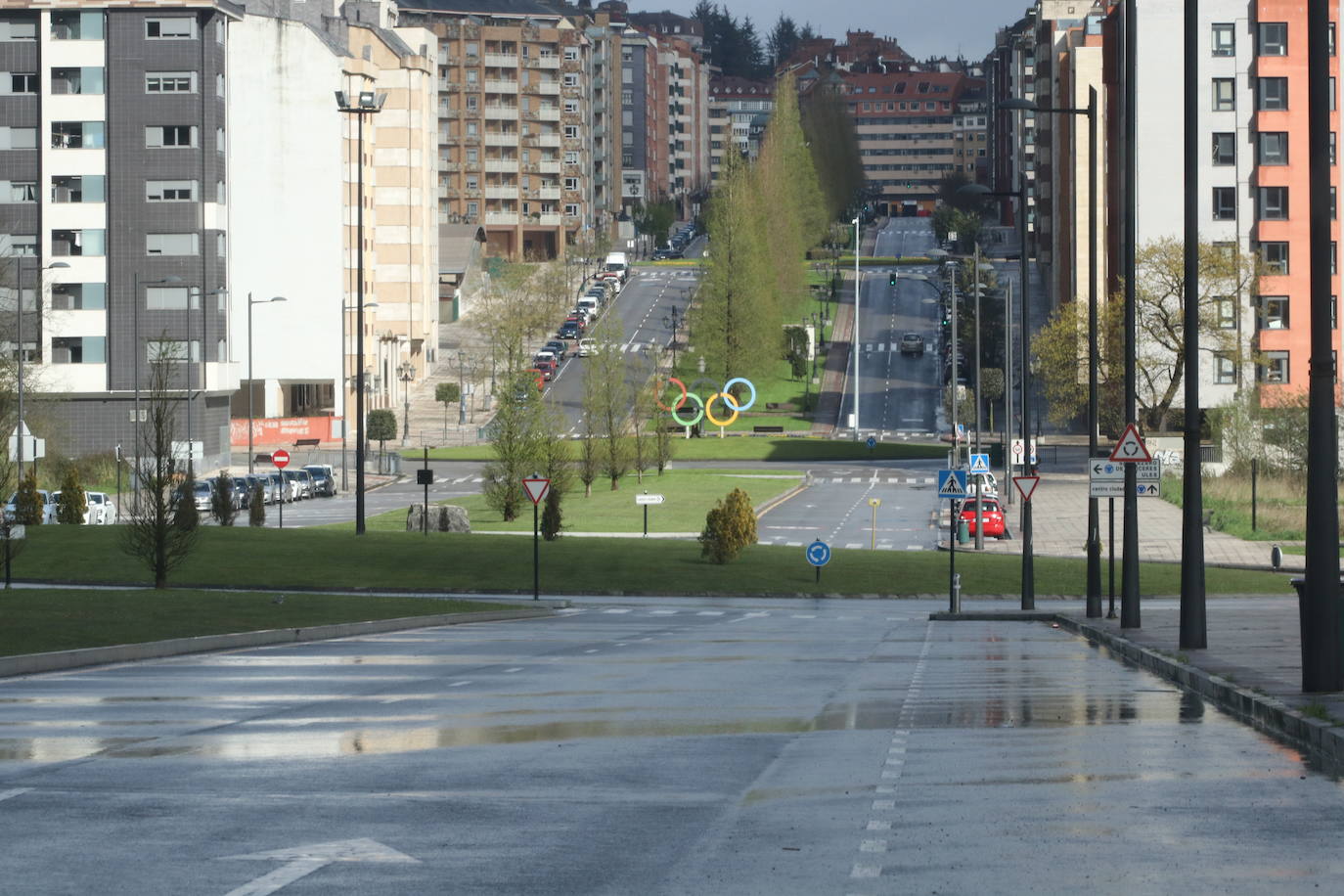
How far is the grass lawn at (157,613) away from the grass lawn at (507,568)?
7.79 metres

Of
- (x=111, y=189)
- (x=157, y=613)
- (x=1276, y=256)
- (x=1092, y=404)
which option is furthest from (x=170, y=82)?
(x=157, y=613)

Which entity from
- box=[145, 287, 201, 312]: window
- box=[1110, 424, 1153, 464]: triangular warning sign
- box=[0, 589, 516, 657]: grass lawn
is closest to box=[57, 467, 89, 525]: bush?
box=[0, 589, 516, 657]: grass lawn

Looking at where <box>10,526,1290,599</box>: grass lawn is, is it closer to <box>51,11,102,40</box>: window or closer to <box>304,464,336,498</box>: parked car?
<box>304,464,336,498</box>: parked car

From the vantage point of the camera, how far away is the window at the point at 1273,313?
314 ft

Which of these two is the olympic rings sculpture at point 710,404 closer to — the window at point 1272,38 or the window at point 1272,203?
the window at point 1272,203

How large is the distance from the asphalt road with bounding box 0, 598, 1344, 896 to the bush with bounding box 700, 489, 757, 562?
86.6 feet

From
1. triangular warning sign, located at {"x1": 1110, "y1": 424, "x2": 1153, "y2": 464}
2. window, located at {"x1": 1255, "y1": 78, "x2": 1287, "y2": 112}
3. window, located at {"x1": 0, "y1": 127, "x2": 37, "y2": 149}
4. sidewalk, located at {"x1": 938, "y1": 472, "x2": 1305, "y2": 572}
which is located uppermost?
window, located at {"x1": 1255, "y1": 78, "x2": 1287, "y2": 112}

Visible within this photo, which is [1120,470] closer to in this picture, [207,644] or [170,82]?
[207,644]

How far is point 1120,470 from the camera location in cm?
3275

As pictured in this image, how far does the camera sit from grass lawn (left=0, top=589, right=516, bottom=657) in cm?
2705

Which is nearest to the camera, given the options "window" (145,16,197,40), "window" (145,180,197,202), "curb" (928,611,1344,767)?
"curb" (928,611,1344,767)

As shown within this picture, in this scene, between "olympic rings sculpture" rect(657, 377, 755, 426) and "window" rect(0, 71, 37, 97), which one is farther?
"olympic rings sculpture" rect(657, 377, 755, 426)

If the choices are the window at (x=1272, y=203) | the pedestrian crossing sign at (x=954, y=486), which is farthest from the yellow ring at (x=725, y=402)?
the pedestrian crossing sign at (x=954, y=486)

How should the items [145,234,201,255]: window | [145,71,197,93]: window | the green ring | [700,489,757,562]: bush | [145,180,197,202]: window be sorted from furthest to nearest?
the green ring, [145,234,201,255]: window, [145,180,197,202]: window, [145,71,197,93]: window, [700,489,757,562]: bush
